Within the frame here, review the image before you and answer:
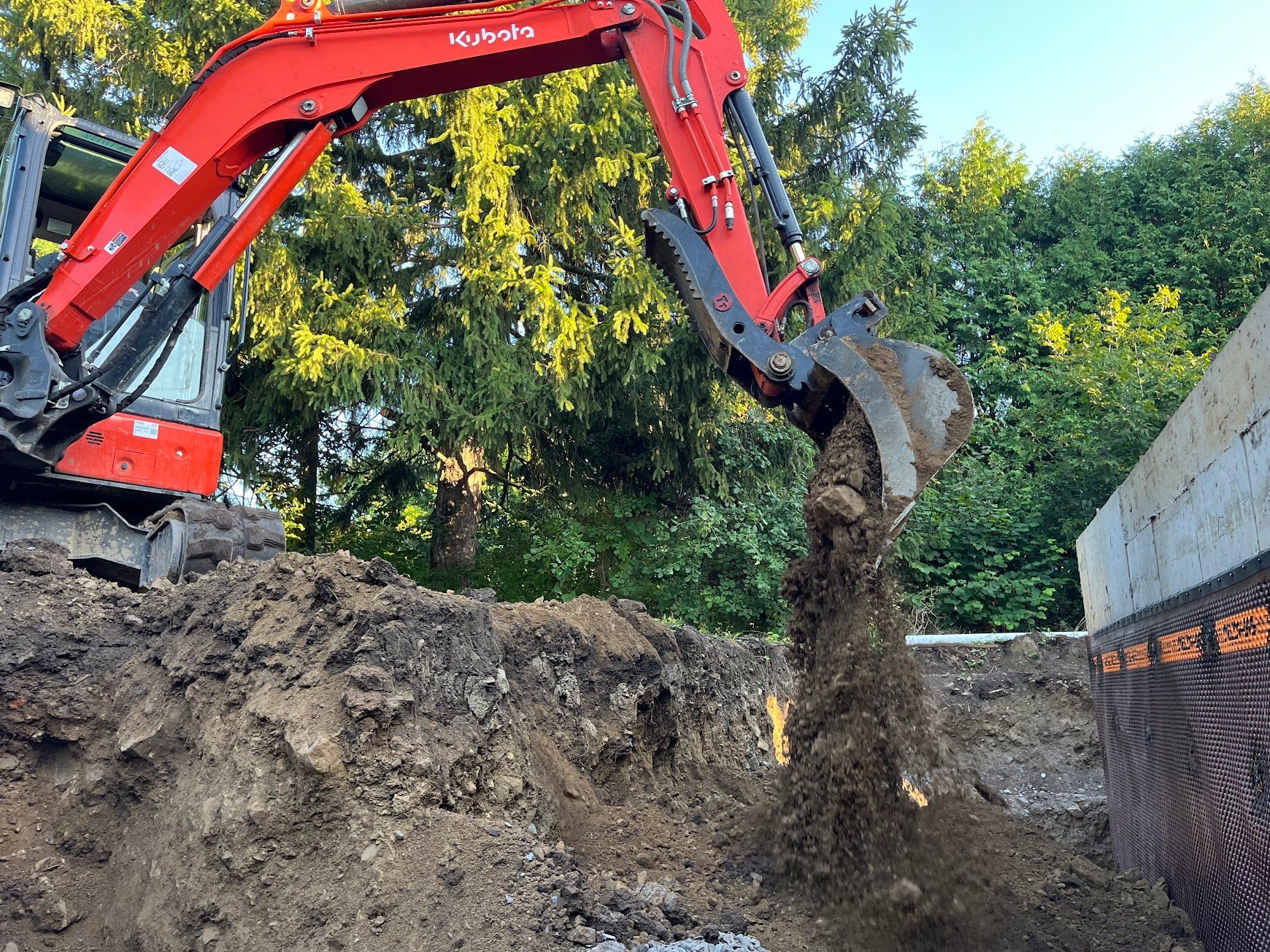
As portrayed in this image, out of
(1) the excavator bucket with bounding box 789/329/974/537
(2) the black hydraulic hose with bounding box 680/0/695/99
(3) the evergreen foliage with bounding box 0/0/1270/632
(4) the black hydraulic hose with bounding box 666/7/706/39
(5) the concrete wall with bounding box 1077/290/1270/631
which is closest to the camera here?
(5) the concrete wall with bounding box 1077/290/1270/631

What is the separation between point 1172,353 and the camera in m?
15.8

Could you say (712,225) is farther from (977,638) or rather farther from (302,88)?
(977,638)

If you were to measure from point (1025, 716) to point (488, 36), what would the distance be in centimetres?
730

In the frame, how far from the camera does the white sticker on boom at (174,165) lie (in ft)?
17.8

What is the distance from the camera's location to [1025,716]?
9.13m

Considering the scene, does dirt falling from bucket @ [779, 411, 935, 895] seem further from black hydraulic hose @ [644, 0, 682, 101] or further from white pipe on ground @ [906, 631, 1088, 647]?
white pipe on ground @ [906, 631, 1088, 647]

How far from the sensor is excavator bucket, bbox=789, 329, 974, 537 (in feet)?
12.9

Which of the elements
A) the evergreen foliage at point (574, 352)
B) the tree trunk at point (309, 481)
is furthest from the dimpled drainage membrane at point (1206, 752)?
the tree trunk at point (309, 481)

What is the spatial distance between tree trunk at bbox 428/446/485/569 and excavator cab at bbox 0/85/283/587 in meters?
6.60

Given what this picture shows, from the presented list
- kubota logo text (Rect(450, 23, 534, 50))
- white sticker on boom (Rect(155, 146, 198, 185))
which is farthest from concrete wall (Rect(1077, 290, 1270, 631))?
white sticker on boom (Rect(155, 146, 198, 185))

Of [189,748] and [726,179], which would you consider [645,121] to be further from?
[189,748]

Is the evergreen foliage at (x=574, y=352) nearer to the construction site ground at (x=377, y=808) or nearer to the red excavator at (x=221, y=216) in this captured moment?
the red excavator at (x=221, y=216)

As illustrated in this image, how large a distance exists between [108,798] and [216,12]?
10213mm

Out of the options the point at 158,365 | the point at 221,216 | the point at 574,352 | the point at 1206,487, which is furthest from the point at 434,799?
the point at 574,352
